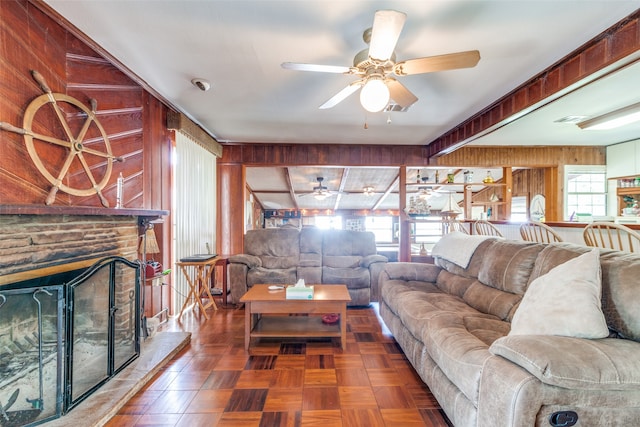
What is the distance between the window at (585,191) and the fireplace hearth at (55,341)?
262 inches

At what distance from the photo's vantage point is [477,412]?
131 cm

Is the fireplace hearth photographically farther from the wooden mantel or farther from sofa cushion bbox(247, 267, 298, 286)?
sofa cushion bbox(247, 267, 298, 286)

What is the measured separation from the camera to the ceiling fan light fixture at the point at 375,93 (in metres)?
1.82

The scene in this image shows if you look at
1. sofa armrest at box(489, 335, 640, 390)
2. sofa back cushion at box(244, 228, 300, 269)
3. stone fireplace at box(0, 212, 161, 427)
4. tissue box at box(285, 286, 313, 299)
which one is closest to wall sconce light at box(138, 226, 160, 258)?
stone fireplace at box(0, 212, 161, 427)

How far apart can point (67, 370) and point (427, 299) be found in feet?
7.95

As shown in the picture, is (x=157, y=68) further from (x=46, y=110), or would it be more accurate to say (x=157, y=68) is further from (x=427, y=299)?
(x=427, y=299)

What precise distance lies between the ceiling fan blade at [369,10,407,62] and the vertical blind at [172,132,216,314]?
8.72 feet

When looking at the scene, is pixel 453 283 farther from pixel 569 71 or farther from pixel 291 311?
pixel 569 71

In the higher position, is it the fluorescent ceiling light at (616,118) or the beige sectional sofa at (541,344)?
the fluorescent ceiling light at (616,118)

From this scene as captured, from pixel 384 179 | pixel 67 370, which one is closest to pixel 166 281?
pixel 67 370

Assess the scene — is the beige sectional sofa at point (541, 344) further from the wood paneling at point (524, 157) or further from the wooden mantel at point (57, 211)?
the wood paneling at point (524, 157)

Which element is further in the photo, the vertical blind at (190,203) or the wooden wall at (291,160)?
the wooden wall at (291,160)

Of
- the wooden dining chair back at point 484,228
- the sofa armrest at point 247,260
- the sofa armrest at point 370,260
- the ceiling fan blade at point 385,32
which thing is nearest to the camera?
the ceiling fan blade at point 385,32

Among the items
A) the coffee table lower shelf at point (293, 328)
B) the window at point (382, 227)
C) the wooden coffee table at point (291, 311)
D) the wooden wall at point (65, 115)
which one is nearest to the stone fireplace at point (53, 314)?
the wooden wall at point (65, 115)
